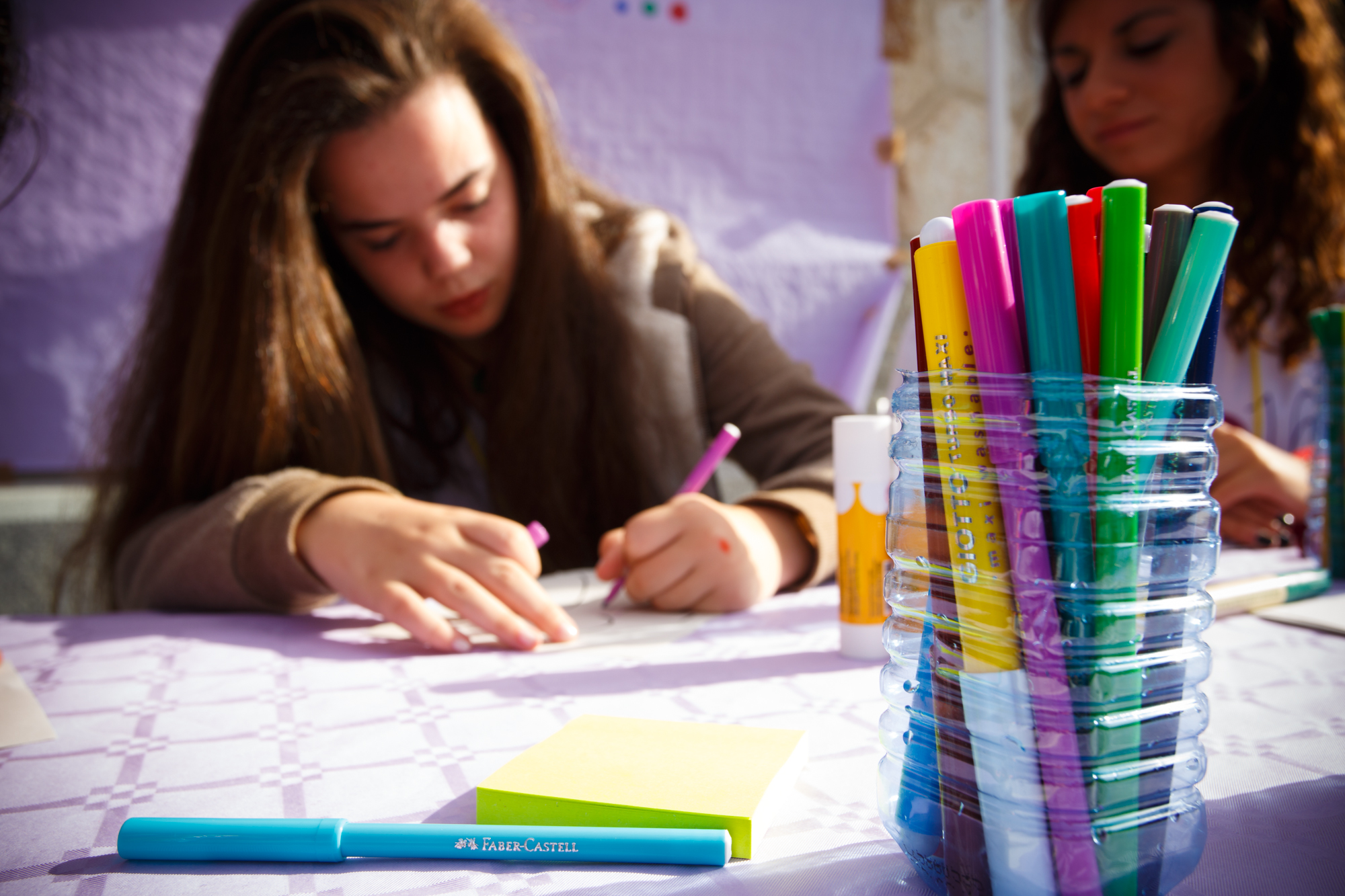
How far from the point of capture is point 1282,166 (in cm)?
109

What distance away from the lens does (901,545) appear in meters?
0.25

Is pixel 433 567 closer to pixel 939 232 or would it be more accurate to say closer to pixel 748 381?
pixel 939 232

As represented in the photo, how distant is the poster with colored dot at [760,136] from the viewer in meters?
1.52

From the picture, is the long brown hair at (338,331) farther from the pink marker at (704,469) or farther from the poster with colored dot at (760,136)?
the poster with colored dot at (760,136)

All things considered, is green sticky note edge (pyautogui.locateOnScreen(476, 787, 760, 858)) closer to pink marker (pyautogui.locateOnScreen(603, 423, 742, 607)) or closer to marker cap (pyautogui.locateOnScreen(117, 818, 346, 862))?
marker cap (pyautogui.locateOnScreen(117, 818, 346, 862))

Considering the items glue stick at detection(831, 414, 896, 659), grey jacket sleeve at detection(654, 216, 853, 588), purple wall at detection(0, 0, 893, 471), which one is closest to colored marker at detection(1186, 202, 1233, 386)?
glue stick at detection(831, 414, 896, 659)

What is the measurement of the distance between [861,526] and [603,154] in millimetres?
1242

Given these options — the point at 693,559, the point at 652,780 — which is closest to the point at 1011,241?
the point at 652,780

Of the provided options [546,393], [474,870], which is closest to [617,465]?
[546,393]

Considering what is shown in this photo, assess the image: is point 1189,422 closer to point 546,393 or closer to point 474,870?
point 474,870

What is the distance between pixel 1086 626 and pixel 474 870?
20 cm

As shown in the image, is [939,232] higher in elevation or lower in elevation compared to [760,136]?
lower

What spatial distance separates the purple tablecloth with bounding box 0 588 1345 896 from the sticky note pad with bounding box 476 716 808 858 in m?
0.01

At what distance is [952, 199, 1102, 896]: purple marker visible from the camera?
20 cm
